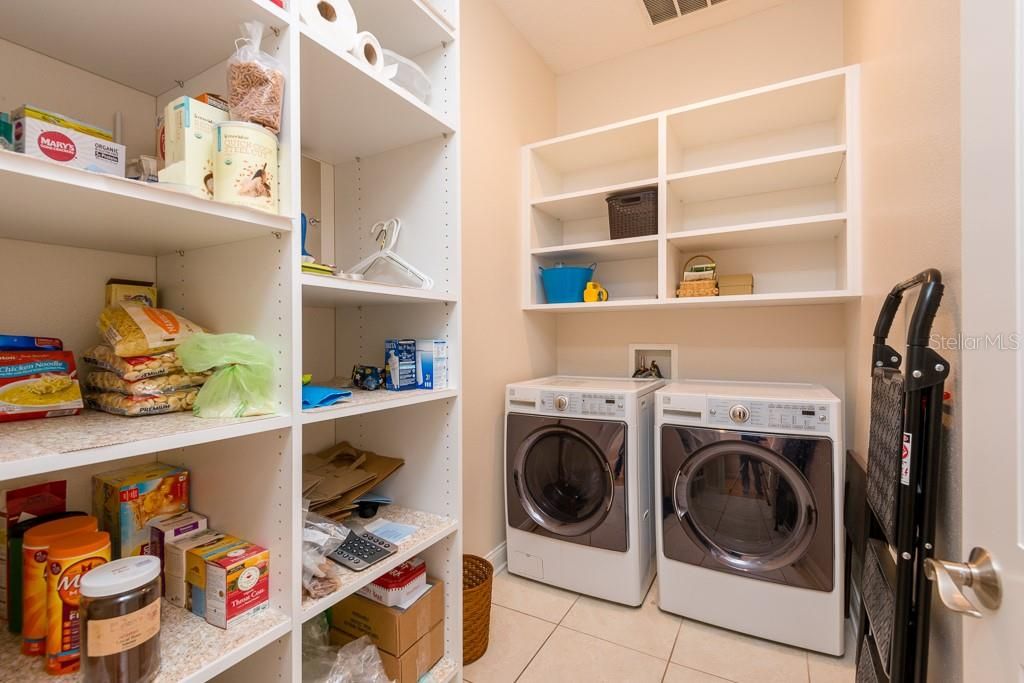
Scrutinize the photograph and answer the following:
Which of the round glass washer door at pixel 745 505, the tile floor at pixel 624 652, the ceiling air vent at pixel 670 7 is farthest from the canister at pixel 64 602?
the ceiling air vent at pixel 670 7

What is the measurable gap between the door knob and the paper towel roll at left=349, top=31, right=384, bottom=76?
1478 millimetres

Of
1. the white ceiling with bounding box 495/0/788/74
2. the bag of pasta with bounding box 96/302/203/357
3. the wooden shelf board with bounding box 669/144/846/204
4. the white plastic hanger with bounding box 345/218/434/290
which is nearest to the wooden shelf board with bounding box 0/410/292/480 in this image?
the bag of pasta with bounding box 96/302/203/357

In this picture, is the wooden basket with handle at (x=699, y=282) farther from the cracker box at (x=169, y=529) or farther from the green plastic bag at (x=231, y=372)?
the cracker box at (x=169, y=529)

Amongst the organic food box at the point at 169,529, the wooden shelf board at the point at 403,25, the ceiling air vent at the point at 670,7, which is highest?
the ceiling air vent at the point at 670,7

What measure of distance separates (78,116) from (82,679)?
114cm

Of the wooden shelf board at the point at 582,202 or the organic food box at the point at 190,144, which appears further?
the wooden shelf board at the point at 582,202

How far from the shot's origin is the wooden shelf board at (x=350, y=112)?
1.05 metres

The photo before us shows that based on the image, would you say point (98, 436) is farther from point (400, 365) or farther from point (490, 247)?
point (490, 247)

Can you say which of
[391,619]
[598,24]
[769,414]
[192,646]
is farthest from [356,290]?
[598,24]

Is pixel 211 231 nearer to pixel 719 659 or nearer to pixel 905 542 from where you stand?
pixel 905 542

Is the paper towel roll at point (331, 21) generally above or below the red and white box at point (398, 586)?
above

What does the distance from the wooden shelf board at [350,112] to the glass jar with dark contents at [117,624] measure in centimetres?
106

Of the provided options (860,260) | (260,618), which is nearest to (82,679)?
(260,618)

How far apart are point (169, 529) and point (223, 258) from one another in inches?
24.3
